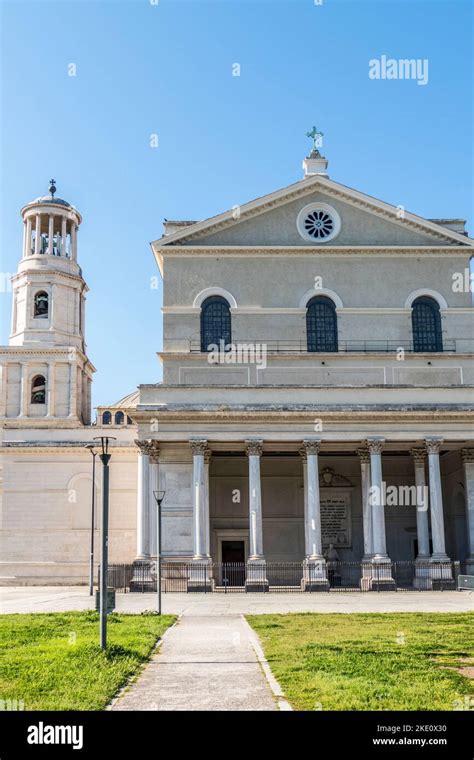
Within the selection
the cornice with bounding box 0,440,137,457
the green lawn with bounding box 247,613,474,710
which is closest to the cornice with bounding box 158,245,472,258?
the cornice with bounding box 0,440,137,457

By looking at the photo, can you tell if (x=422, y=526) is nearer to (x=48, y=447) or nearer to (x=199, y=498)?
(x=199, y=498)

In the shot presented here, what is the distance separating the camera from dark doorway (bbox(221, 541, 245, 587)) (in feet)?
125

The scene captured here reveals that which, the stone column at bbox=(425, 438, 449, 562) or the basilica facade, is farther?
the basilica facade

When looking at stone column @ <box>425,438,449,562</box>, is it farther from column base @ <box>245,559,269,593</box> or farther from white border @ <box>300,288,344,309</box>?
white border @ <box>300,288,344,309</box>

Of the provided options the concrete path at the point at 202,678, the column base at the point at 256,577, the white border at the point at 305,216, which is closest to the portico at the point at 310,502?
the column base at the point at 256,577

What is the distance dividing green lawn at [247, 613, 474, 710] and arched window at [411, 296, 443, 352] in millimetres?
19533

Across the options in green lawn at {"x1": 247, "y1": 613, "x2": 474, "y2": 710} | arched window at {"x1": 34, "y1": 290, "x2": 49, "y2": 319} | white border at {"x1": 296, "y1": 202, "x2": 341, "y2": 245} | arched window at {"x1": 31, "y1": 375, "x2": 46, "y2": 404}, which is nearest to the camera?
green lawn at {"x1": 247, "y1": 613, "x2": 474, "y2": 710}

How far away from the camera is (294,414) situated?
3503 centimetres

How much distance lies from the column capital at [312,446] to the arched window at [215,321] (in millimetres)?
6124

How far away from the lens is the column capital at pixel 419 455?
121ft

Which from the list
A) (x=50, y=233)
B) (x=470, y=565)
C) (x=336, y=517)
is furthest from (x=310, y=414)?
(x=50, y=233)

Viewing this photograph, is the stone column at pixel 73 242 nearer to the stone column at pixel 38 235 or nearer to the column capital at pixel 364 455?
the stone column at pixel 38 235

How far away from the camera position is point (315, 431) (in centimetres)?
3522

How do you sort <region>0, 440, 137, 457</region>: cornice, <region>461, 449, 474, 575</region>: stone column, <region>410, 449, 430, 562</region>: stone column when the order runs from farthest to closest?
<region>0, 440, 137, 457</region>: cornice < <region>410, 449, 430, 562</region>: stone column < <region>461, 449, 474, 575</region>: stone column
